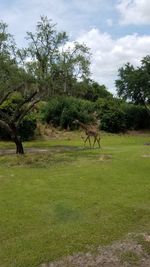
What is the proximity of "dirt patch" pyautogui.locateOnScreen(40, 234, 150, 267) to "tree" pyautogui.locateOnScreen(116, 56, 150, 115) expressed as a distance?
30.2 m

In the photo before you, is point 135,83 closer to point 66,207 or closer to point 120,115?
point 120,115

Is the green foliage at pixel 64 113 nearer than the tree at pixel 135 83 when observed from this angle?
Yes

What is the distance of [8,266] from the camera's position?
4984mm

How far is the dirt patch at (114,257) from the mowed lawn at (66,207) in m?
0.18

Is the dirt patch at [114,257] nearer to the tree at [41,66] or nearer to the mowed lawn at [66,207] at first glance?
the mowed lawn at [66,207]

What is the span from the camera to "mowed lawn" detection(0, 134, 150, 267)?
5.66m

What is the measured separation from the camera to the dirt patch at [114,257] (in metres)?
5.03

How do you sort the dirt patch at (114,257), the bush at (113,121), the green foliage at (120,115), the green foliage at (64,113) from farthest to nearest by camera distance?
the green foliage at (120,115), the bush at (113,121), the green foliage at (64,113), the dirt patch at (114,257)

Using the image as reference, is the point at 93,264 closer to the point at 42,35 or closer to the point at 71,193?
the point at 71,193

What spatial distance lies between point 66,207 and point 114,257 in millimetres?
2567

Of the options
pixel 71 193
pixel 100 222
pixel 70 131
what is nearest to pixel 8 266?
pixel 100 222

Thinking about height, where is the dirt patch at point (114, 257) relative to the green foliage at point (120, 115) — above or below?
below

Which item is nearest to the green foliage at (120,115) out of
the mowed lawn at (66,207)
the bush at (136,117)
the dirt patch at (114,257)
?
the bush at (136,117)

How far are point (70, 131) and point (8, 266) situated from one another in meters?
25.1
